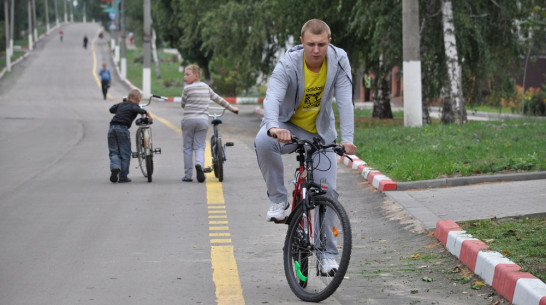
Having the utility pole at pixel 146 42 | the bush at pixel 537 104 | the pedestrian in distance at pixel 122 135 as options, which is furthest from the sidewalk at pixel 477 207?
the utility pole at pixel 146 42

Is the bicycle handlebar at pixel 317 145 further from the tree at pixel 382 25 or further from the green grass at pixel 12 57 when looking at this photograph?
the green grass at pixel 12 57

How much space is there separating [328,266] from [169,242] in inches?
116

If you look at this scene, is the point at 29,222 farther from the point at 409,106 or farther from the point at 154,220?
the point at 409,106

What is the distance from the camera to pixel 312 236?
6.81 meters

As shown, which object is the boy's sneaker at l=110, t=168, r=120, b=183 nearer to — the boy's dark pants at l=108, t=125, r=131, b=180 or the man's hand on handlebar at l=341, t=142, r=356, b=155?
the boy's dark pants at l=108, t=125, r=131, b=180

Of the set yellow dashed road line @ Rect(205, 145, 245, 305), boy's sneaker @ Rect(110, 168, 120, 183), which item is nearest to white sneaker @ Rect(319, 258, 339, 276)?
yellow dashed road line @ Rect(205, 145, 245, 305)

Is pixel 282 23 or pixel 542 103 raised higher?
pixel 282 23

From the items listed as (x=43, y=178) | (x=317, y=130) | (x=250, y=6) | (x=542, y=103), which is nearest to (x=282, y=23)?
(x=250, y=6)

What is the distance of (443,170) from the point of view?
13359 millimetres

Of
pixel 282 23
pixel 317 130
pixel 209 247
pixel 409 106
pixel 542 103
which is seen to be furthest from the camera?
pixel 542 103

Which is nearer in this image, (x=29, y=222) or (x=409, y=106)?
(x=29, y=222)

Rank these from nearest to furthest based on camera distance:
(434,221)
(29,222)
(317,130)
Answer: (317,130) → (434,221) → (29,222)

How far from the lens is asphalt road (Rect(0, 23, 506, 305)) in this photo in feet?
22.9

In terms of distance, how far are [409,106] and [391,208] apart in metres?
11.0
